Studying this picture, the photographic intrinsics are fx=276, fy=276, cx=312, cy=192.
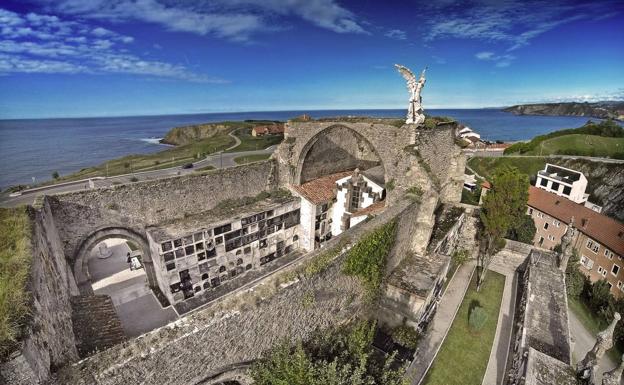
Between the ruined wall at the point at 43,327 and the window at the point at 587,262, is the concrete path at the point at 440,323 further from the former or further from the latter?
the window at the point at 587,262

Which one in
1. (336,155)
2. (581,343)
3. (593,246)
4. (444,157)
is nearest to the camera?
(581,343)

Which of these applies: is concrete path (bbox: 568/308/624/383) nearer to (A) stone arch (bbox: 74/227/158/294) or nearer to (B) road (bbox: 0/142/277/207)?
(A) stone arch (bbox: 74/227/158/294)

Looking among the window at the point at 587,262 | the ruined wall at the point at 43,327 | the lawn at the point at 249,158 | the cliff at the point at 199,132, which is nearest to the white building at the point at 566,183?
the window at the point at 587,262

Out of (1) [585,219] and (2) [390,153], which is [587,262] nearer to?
(1) [585,219]

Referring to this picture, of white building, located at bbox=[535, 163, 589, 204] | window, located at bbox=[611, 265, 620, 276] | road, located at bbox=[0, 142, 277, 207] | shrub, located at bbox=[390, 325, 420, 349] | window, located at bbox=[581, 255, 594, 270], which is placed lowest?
window, located at bbox=[581, 255, 594, 270]

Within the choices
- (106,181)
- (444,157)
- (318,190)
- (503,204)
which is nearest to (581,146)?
(503,204)

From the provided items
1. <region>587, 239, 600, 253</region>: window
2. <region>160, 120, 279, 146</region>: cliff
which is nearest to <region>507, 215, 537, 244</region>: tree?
<region>587, 239, 600, 253</region>: window

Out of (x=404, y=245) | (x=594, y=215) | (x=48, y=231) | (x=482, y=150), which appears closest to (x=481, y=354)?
(x=404, y=245)
